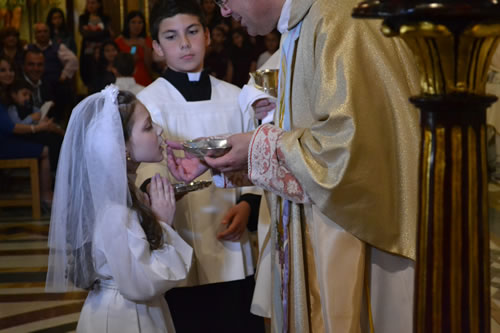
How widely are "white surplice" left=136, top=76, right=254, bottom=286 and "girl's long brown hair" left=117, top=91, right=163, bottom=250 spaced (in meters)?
0.44

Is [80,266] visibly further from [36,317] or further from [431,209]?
[36,317]

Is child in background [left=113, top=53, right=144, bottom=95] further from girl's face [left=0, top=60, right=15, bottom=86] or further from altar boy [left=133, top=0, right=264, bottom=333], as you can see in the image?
altar boy [left=133, top=0, right=264, bottom=333]

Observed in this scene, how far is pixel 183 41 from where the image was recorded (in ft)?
10.7

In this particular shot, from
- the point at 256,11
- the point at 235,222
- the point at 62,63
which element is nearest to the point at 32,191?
the point at 62,63

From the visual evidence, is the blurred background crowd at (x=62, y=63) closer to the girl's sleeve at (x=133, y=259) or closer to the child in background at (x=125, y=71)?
the child in background at (x=125, y=71)

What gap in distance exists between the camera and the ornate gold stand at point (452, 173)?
98 centimetres

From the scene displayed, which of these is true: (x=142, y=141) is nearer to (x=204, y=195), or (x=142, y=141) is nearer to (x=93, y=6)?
(x=204, y=195)

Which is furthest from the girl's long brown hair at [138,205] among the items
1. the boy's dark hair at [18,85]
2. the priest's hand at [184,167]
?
the boy's dark hair at [18,85]

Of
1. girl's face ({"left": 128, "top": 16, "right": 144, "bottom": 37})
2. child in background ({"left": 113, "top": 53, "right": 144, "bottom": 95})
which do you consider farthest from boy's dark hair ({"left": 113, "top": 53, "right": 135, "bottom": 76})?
girl's face ({"left": 128, "top": 16, "right": 144, "bottom": 37})

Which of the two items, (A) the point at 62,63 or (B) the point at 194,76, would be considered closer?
(B) the point at 194,76

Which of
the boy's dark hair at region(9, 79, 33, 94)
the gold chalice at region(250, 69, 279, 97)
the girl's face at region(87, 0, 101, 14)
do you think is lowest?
the gold chalice at region(250, 69, 279, 97)

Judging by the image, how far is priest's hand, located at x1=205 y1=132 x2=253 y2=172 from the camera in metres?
2.28

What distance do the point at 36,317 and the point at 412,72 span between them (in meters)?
3.52

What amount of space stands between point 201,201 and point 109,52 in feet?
21.1
